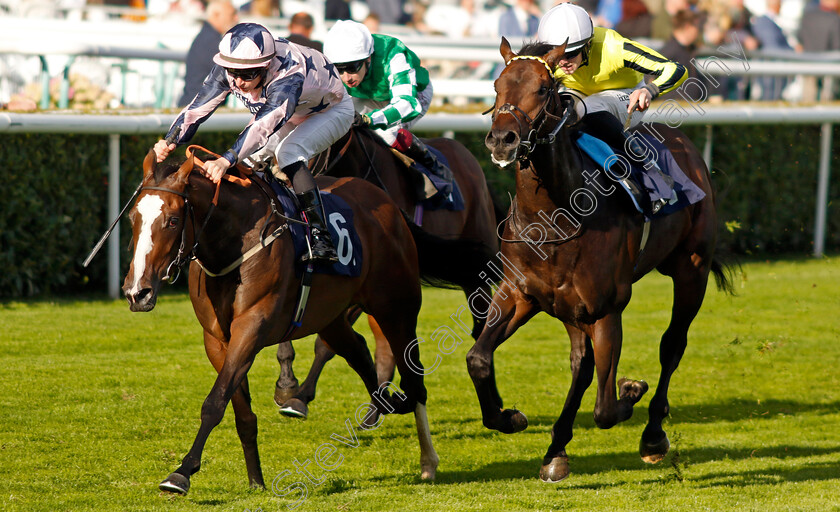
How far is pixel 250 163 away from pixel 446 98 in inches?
296

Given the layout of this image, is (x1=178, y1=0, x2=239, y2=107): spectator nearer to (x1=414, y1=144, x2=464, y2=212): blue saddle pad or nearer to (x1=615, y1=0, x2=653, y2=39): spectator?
(x1=414, y1=144, x2=464, y2=212): blue saddle pad

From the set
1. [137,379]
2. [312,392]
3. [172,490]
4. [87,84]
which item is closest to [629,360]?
[312,392]

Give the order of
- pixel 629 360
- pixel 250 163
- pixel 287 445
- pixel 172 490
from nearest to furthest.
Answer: pixel 172 490 < pixel 250 163 < pixel 287 445 < pixel 629 360

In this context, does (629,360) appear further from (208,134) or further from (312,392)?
(208,134)

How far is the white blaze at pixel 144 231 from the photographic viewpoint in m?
3.85

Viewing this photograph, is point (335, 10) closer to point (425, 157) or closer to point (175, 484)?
point (425, 157)

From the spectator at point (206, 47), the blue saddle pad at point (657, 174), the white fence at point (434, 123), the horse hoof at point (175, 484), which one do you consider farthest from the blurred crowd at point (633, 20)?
the horse hoof at point (175, 484)

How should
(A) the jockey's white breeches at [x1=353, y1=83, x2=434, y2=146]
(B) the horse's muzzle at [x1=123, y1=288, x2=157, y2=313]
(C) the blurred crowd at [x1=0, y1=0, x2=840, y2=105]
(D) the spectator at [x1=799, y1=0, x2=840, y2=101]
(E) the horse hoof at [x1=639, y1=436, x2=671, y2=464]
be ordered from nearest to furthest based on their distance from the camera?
1. (B) the horse's muzzle at [x1=123, y1=288, x2=157, y2=313]
2. (E) the horse hoof at [x1=639, y1=436, x2=671, y2=464]
3. (A) the jockey's white breeches at [x1=353, y1=83, x2=434, y2=146]
4. (C) the blurred crowd at [x1=0, y1=0, x2=840, y2=105]
5. (D) the spectator at [x1=799, y1=0, x2=840, y2=101]

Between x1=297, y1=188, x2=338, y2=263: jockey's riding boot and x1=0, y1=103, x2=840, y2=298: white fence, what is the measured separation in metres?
3.48

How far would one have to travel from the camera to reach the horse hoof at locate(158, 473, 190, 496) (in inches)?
151

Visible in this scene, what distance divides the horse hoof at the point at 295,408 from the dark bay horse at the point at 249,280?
0.61 m

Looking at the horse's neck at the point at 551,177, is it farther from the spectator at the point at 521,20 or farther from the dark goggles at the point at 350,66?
the spectator at the point at 521,20

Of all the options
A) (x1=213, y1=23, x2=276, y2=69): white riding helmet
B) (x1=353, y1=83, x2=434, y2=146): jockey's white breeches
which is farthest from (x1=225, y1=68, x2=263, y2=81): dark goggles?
(x1=353, y1=83, x2=434, y2=146): jockey's white breeches

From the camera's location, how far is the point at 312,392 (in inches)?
230
